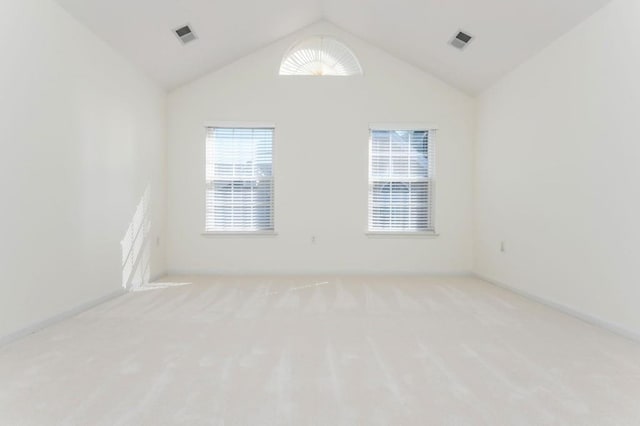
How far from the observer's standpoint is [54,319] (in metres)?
3.32

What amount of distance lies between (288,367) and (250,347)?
0.46 metres

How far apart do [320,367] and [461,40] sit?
404cm

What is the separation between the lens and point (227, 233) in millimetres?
5895

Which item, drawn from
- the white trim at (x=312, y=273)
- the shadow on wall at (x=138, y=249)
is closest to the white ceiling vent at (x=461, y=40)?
the white trim at (x=312, y=273)

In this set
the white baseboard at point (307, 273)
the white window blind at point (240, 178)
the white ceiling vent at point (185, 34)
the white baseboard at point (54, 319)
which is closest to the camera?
the white baseboard at point (54, 319)

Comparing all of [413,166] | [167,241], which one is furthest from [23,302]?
[413,166]

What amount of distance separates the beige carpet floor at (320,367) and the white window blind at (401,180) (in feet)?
6.86

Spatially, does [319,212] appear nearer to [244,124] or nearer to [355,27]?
[244,124]

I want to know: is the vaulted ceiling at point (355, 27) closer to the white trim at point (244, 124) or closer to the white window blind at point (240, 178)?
the white trim at point (244, 124)

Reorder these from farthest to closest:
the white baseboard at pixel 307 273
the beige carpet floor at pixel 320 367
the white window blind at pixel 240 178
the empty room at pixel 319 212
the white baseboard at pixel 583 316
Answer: the white window blind at pixel 240 178
the white baseboard at pixel 307 273
the white baseboard at pixel 583 316
the empty room at pixel 319 212
the beige carpet floor at pixel 320 367

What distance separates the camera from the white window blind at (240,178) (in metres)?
5.99

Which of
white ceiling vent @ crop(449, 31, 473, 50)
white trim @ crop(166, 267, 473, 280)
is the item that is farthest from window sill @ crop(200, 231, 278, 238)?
white ceiling vent @ crop(449, 31, 473, 50)

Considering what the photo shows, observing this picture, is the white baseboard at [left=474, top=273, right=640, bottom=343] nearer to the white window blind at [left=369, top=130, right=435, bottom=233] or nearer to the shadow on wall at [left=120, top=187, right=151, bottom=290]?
the white window blind at [left=369, top=130, right=435, bottom=233]

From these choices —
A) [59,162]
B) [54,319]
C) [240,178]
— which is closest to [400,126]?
[240,178]
